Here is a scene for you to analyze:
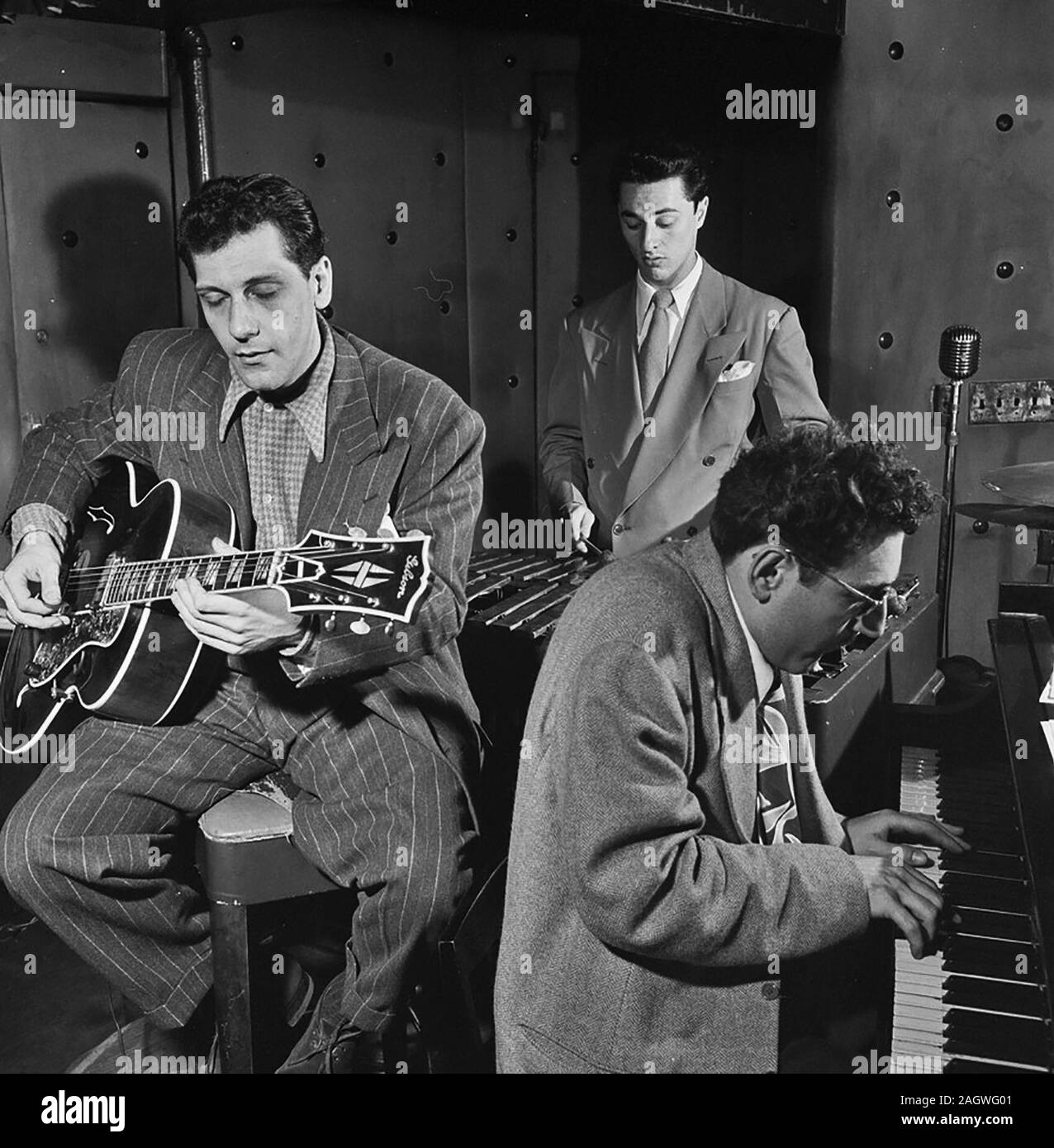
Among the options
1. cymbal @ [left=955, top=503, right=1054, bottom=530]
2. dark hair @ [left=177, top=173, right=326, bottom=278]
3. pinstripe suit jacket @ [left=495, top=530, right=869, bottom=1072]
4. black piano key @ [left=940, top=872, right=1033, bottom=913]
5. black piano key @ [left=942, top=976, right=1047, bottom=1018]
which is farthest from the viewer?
dark hair @ [left=177, top=173, right=326, bottom=278]

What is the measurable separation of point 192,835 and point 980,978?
1503 millimetres

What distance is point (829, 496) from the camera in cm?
146

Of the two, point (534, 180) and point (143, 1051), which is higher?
point (534, 180)

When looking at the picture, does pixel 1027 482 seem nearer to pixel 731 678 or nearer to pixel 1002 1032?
pixel 731 678

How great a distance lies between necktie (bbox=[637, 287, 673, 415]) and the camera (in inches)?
92.4

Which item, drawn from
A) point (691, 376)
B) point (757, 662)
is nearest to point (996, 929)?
point (757, 662)

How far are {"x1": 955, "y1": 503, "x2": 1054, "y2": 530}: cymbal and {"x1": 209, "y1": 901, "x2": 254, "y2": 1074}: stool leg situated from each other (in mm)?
1508

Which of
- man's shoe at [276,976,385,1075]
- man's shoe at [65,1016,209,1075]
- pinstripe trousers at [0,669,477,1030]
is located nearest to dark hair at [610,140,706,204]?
pinstripe trousers at [0,669,477,1030]

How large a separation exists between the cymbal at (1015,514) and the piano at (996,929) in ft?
0.86

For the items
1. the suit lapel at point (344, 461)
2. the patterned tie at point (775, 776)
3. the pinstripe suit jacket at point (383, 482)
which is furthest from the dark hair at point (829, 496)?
the suit lapel at point (344, 461)

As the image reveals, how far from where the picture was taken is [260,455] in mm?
2260

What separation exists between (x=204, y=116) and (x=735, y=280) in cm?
135

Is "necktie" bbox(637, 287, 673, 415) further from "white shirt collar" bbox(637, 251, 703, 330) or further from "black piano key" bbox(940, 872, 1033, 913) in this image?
"black piano key" bbox(940, 872, 1033, 913)

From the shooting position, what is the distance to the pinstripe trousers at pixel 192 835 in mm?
2105
